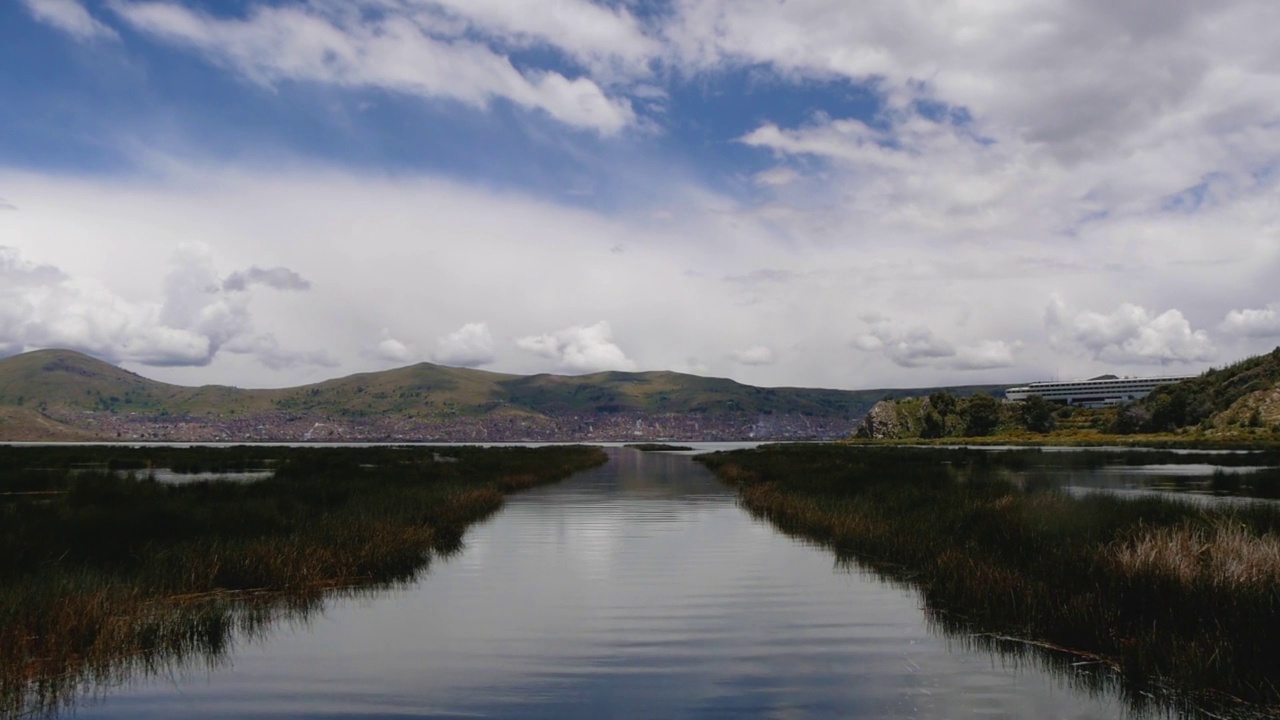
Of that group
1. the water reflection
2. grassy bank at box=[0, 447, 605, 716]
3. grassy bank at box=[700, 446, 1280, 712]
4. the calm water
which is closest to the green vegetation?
grassy bank at box=[700, 446, 1280, 712]

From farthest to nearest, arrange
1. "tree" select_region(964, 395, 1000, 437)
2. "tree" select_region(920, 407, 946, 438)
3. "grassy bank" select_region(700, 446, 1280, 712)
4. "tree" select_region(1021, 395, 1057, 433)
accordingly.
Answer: "tree" select_region(920, 407, 946, 438), "tree" select_region(964, 395, 1000, 437), "tree" select_region(1021, 395, 1057, 433), "grassy bank" select_region(700, 446, 1280, 712)

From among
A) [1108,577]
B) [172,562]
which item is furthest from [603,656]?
[172,562]

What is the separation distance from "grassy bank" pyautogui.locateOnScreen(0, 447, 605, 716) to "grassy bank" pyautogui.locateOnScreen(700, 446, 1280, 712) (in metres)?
12.7

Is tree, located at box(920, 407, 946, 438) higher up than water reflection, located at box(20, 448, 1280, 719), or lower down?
higher up

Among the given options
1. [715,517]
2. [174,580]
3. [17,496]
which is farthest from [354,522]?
[17,496]

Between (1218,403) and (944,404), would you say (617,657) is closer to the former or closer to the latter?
(1218,403)

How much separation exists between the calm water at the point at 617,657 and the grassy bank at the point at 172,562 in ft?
3.23

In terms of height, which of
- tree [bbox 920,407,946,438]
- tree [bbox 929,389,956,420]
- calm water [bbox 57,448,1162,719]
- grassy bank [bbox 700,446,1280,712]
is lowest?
calm water [bbox 57,448,1162,719]

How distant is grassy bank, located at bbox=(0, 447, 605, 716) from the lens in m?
12.7

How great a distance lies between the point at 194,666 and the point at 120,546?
30.6 ft

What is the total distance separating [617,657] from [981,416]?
589ft

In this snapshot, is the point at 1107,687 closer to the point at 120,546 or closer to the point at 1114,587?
the point at 1114,587

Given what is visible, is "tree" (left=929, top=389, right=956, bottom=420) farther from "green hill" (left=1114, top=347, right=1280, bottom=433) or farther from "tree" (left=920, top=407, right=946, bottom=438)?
"green hill" (left=1114, top=347, right=1280, bottom=433)

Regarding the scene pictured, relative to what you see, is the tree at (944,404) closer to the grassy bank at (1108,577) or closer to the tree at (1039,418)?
the tree at (1039,418)
